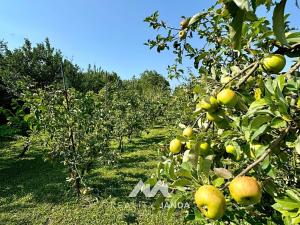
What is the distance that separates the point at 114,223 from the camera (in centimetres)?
606

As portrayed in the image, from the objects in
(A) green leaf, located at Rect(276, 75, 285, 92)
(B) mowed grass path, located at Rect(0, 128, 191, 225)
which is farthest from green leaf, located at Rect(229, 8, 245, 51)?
(B) mowed grass path, located at Rect(0, 128, 191, 225)

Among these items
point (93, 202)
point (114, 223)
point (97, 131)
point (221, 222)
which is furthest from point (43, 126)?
point (221, 222)

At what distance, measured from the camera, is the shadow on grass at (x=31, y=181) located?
799cm

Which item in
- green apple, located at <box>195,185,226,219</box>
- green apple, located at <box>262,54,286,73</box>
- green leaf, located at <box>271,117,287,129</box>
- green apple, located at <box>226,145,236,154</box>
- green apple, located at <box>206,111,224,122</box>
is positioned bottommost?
green apple, located at <box>195,185,226,219</box>

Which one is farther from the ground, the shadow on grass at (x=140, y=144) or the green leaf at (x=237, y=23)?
the green leaf at (x=237, y=23)

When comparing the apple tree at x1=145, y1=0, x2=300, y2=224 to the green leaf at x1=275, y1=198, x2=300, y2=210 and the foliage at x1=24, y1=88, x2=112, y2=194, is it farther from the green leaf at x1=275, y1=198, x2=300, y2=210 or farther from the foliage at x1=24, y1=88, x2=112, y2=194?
the foliage at x1=24, y1=88, x2=112, y2=194

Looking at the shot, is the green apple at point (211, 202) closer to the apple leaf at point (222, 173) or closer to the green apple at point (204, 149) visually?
the apple leaf at point (222, 173)

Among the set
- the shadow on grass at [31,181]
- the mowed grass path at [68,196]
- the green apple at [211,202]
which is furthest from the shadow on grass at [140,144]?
the green apple at [211,202]

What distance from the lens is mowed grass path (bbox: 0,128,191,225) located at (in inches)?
251

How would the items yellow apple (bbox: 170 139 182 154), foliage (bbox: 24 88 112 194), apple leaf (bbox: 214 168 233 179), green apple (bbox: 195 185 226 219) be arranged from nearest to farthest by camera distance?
green apple (bbox: 195 185 226 219) < apple leaf (bbox: 214 168 233 179) < yellow apple (bbox: 170 139 182 154) < foliage (bbox: 24 88 112 194)

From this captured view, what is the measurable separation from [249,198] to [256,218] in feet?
4.19

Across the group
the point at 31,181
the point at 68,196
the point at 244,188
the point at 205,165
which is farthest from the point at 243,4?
the point at 31,181

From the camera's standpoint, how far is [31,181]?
30.8ft

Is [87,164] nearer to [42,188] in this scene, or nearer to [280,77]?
[42,188]
